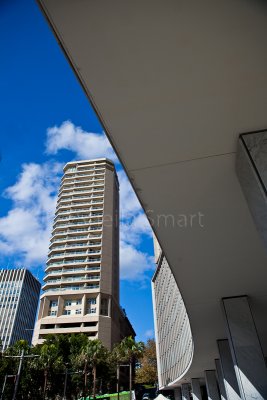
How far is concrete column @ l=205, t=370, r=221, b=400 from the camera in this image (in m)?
25.8

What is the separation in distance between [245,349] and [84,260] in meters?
69.8

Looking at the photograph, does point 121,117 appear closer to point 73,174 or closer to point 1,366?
point 1,366

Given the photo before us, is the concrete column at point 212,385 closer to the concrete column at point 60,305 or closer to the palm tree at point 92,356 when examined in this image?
the palm tree at point 92,356

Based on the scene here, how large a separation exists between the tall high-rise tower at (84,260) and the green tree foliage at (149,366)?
9484 millimetres

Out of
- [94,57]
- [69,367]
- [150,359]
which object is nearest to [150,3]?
[94,57]

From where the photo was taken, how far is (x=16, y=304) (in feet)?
380

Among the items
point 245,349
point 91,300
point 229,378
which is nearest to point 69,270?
point 91,300

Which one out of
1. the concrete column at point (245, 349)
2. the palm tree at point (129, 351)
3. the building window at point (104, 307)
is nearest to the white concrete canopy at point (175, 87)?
the concrete column at point (245, 349)

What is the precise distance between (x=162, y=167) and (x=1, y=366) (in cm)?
3798

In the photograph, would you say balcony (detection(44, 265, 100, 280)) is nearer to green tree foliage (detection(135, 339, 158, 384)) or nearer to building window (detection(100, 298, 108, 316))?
building window (detection(100, 298, 108, 316))

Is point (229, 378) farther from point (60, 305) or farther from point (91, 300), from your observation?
point (60, 305)

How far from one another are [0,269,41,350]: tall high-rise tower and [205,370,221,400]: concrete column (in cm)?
9786

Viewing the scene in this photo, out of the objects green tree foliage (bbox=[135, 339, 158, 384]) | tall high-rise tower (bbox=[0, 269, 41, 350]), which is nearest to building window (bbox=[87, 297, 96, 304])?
green tree foliage (bbox=[135, 339, 158, 384])

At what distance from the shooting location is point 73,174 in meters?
94.7
